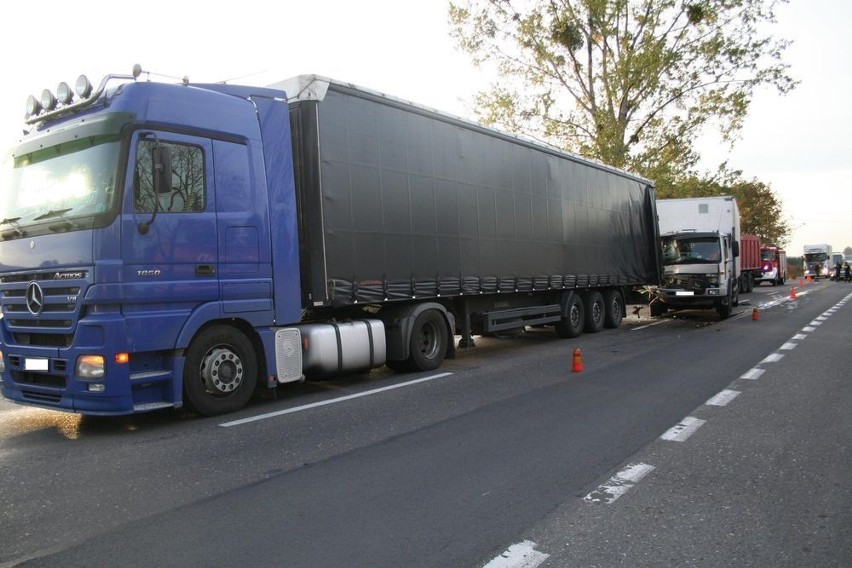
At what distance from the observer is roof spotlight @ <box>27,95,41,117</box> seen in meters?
6.79

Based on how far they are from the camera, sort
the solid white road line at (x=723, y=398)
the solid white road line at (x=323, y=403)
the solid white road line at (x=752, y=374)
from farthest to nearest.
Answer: the solid white road line at (x=752, y=374), the solid white road line at (x=723, y=398), the solid white road line at (x=323, y=403)

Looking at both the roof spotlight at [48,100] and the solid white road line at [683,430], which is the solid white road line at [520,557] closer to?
the solid white road line at [683,430]

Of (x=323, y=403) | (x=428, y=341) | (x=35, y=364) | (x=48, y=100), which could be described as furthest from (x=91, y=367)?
(x=428, y=341)

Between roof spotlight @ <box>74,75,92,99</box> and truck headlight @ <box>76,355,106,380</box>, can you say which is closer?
truck headlight @ <box>76,355,106,380</box>

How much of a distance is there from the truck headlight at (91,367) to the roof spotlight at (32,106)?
2.81m

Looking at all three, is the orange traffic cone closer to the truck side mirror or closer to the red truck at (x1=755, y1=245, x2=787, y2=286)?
the truck side mirror

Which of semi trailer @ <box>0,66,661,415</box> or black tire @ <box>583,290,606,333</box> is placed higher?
semi trailer @ <box>0,66,661,415</box>

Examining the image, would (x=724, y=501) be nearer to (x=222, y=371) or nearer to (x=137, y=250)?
(x=222, y=371)

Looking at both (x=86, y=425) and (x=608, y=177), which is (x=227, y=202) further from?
(x=608, y=177)

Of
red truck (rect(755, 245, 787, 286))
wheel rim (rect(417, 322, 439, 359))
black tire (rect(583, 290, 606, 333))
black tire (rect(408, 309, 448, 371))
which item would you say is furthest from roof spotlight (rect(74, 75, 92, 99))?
red truck (rect(755, 245, 787, 286))

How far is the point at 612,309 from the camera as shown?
16250mm

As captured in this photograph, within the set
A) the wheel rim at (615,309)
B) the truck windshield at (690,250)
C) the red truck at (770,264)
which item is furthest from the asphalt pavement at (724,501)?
the red truck at (770,264)

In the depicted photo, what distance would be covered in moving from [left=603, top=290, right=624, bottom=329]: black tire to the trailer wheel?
11035 millimetres

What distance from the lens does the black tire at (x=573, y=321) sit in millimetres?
14195
